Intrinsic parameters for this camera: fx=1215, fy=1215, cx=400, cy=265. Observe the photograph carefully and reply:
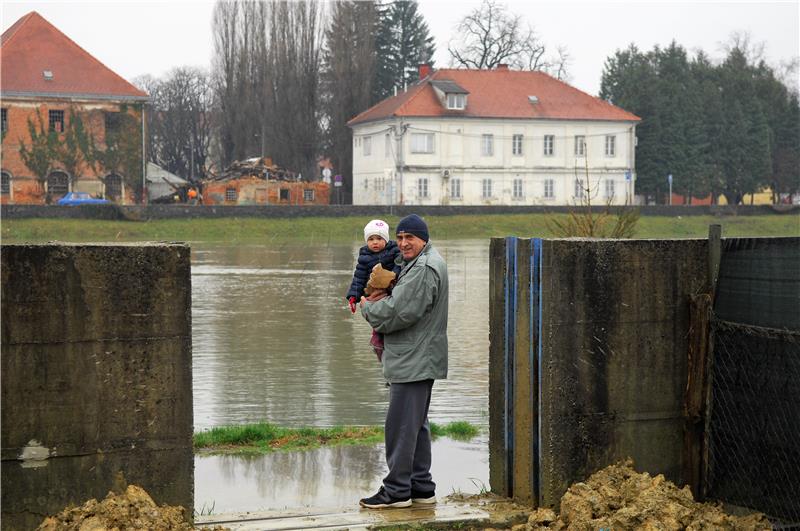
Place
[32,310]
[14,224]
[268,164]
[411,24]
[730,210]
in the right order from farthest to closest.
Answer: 1. [411,24]
2. [268,164]
3. [730,210]
4. [14,224]
5. [32,310]

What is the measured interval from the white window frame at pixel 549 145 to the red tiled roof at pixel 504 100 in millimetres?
1426

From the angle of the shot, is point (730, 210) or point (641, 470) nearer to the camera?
point (641, 470)

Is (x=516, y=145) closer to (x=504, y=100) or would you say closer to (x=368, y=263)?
(x=504, y=100)

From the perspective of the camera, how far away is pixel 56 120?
2746 inches

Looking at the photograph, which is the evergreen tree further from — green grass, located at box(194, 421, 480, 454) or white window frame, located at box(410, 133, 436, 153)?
green grass, located at box(194, 421, 480, 454)

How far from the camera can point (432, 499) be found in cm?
773

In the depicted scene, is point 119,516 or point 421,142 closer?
point 119,516

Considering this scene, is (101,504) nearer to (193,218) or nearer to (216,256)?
(216,256)

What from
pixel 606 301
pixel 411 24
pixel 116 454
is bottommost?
pixel 116 454

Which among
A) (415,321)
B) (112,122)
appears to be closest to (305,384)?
(415,321)

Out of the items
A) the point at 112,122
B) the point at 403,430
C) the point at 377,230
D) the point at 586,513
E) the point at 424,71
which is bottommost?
the point at 586,513

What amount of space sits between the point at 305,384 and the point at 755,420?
717 centimetres

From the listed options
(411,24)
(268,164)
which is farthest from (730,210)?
(411,24)

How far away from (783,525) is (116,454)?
383 centimetres
